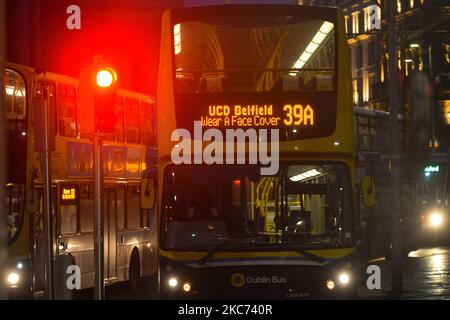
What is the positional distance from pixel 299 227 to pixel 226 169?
3.99 feet

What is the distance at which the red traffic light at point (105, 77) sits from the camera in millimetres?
14718

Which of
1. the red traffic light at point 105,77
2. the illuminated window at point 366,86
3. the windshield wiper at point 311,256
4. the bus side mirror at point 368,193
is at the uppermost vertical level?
the illuminated window at point 366,86

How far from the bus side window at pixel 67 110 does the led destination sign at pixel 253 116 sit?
259 inches

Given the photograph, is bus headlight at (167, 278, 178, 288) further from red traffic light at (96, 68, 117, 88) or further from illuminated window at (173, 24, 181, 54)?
illuminated window at (173, 24, 181, 54)

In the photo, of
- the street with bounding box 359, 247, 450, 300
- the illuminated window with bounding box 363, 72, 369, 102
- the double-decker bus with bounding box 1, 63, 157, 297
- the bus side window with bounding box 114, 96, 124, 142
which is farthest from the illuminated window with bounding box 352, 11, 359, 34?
the bus side window with bounding box 114, 96, 124, 142

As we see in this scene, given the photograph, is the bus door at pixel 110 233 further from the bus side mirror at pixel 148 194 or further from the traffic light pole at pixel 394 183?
the bus side mirror at pixel 148 194

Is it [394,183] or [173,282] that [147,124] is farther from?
[173,282]

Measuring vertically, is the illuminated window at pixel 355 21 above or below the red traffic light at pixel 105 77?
above

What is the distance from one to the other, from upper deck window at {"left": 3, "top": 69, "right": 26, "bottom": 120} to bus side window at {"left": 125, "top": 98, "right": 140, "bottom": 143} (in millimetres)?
4475

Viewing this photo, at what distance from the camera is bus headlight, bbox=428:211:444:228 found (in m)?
41.2

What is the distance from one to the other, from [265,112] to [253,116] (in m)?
0.18

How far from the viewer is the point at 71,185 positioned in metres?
21.8

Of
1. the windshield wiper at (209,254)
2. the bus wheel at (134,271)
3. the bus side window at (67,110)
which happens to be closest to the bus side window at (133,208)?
the bus wheel at (134,271)

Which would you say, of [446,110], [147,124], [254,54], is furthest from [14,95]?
[446,110]
